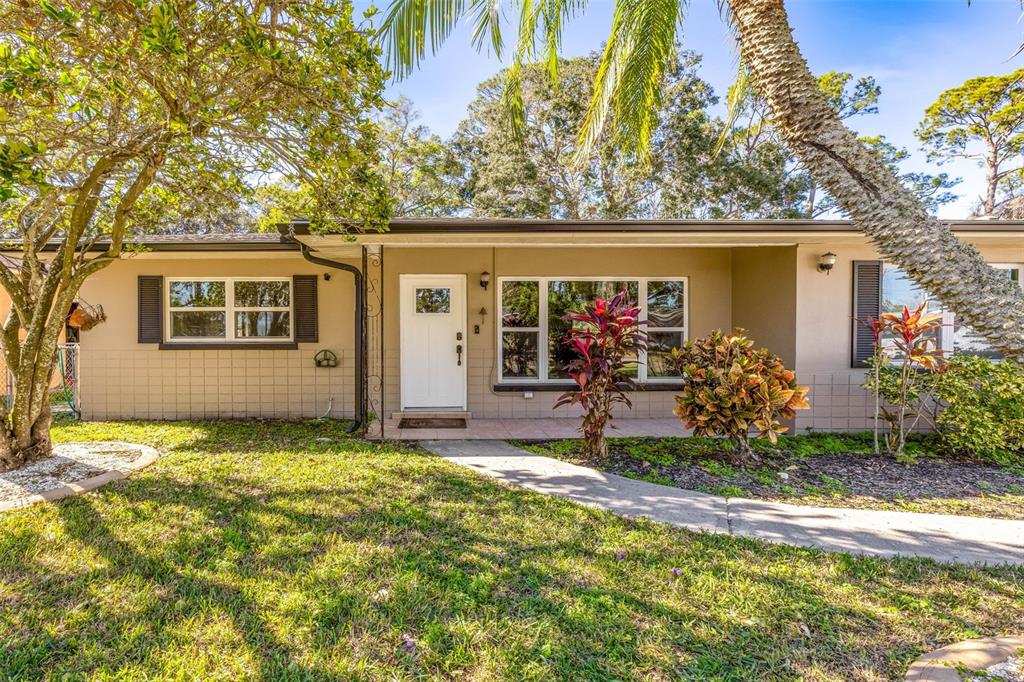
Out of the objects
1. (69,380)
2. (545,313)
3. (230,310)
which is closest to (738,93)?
(545,313)

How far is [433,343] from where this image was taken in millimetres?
7941

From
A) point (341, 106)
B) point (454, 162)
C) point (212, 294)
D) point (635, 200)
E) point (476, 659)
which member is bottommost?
point (476, 659)

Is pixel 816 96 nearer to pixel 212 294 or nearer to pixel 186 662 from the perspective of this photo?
pixel 186 662

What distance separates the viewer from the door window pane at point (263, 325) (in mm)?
8078

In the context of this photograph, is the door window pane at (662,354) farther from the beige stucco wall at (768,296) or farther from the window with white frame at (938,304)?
the window with white frame at (938,304)

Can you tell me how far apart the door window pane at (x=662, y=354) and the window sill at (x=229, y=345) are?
5.65 metres

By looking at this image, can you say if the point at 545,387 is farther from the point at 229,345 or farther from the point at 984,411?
the point at 984,411

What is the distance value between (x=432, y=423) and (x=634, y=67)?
17.9ft

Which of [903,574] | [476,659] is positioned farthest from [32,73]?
[903,574]

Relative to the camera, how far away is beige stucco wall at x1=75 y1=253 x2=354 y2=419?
7898 millimetres

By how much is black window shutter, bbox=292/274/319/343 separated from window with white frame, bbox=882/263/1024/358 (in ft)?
27.2

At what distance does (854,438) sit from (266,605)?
7.05m

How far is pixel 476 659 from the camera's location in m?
2.30

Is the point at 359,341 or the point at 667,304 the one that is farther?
the point at 667,304
